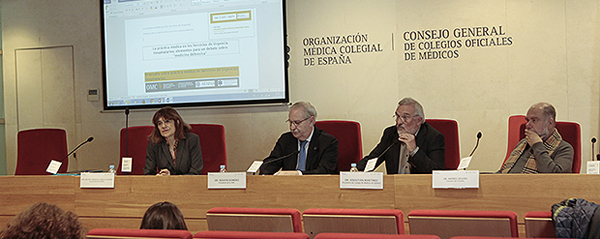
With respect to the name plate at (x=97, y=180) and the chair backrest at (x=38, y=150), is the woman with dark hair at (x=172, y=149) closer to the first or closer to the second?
the name plate at (x=97, y=180)

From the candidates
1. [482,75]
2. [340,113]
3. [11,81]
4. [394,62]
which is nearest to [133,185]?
[340,113]

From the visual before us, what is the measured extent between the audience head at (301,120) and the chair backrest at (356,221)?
1.54m

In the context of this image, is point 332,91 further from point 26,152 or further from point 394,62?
point 26,152

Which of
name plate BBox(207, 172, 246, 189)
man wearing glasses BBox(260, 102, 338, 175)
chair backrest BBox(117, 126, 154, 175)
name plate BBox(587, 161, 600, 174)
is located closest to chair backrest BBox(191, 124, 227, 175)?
chair backrest BBox(117, 126, 154, 175)

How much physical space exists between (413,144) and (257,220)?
145 centimetres

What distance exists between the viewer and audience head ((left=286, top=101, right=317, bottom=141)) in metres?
3.31

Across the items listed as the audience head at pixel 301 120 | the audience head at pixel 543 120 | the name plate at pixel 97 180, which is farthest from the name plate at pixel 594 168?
the name plate at pixel 97 180

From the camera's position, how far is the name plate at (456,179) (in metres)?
2.20

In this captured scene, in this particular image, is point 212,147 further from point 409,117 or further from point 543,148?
point 543,148

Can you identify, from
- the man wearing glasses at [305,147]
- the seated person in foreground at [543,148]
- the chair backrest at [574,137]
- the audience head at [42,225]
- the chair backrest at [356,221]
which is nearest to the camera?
the audience head at [42,225]

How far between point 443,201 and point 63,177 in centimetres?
203

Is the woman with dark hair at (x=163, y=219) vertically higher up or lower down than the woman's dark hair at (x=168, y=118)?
lower down

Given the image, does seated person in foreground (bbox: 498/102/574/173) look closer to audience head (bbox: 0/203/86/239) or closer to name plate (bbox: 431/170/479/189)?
Answer: name plate (bbox: 431/170/479/189)

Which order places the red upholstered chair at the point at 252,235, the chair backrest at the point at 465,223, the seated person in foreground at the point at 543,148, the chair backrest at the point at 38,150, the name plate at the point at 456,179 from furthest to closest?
the chair backrest at the point at 38,150
the seated person in foreground at the point at 543,148
the name plate at the point at 456,179
the chair backrest at the point at 465,223
the red upholstered chair at the point at 252,235
